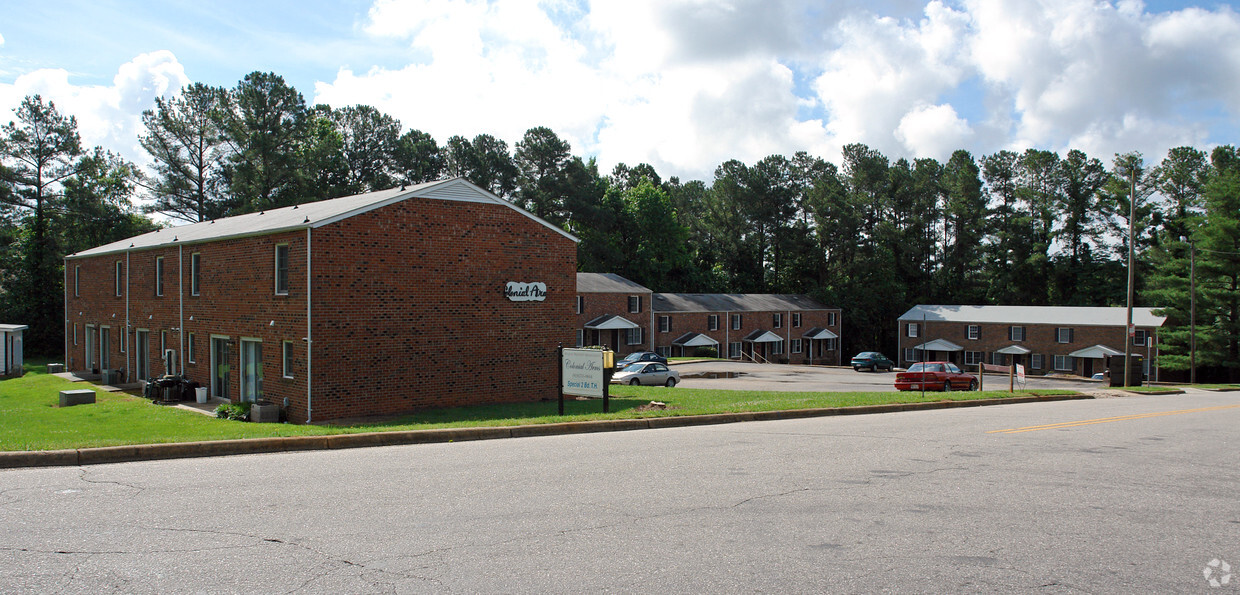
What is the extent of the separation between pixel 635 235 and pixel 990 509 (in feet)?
230

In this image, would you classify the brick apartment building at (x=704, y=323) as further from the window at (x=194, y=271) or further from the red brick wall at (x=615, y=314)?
the window at (x=194, y=271)

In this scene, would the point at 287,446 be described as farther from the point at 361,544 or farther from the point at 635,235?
the point at 635,235

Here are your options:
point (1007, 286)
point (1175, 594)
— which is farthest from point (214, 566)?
point (1007, 286)

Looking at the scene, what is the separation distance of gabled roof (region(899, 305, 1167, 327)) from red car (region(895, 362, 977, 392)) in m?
32.2

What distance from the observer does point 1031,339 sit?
203 feet

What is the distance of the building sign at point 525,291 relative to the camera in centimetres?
2344

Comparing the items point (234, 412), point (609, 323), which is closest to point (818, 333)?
point (609, 323)

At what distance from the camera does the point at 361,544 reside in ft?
21.9

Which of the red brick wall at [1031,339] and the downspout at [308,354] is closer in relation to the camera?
the downspout at [308,354]

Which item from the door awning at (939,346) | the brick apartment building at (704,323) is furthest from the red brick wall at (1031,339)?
the brick apartment building at (704,323)

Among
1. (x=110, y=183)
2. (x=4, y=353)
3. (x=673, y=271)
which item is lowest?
(x=4, y=353)

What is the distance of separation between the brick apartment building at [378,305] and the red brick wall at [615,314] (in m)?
28.9

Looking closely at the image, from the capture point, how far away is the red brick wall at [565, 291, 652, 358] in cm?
5412

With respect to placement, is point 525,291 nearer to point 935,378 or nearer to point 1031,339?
point 935,378
